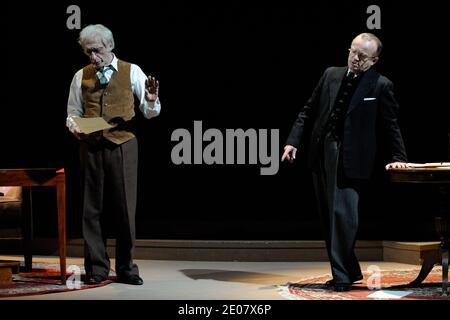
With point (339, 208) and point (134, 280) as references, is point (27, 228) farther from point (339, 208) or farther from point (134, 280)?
point (339, 208)

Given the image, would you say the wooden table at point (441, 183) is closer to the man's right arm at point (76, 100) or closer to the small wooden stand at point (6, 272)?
the man's right arm at point (76, 100)

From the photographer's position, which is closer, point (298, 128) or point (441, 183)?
point (441, 183)

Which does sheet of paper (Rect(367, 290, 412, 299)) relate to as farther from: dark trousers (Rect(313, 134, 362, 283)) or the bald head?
the bald head

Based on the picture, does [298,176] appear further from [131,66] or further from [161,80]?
[131,66]

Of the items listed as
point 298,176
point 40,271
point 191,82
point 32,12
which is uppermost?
point 32,12

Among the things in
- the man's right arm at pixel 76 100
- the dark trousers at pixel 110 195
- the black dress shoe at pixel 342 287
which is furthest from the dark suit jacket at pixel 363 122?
the man's right arm at pixel 76 100

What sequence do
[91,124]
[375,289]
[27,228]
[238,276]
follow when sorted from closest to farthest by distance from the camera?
[375,289] → [91,124] → [238,276] → [27,228]

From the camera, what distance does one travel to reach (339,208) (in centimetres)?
481

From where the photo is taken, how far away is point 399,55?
7.04m

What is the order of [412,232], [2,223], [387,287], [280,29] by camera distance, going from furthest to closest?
[280,29], [412,232], [2,223], [387,287]

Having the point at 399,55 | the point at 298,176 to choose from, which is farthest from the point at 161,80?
the point at 399,55

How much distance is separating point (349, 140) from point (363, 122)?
0.41ft

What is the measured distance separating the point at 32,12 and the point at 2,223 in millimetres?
2287

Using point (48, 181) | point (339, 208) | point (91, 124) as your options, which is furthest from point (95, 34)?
point (339, 208)
